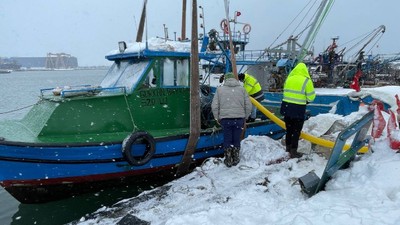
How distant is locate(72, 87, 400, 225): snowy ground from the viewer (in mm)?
3102

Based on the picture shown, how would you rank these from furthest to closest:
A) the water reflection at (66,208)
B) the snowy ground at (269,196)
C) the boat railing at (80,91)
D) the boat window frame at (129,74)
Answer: the boat window frame at (129,74), the boat railing at (80,91), the water reflection at (66,208), the snowy ground at (269,196)

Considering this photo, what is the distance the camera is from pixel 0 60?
11006 centimetres

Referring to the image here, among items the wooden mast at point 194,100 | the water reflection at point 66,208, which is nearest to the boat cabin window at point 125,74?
the wooden mast at point 194,100

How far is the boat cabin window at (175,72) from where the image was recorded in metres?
6.37

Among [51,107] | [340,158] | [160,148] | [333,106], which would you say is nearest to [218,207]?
[340,158]

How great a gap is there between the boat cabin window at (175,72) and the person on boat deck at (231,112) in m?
1.31

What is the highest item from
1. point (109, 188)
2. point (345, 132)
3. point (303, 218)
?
point (345, 132)

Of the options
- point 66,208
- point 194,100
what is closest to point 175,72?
point 194,100

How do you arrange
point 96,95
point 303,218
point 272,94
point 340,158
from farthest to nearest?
point 272,94 < point 96,95 < point 340,158 < point 303,218

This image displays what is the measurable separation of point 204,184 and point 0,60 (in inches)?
5015

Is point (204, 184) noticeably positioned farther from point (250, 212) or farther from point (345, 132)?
Result: point (345, 132)

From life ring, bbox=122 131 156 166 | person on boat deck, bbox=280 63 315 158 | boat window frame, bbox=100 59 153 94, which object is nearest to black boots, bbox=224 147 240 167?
person on boat deck, bbox=280 63 315 158

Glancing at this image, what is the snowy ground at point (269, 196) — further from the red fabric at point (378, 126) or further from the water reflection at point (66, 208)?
the water reflection at point (66, 208)

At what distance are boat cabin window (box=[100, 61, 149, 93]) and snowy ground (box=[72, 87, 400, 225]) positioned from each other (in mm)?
2141
